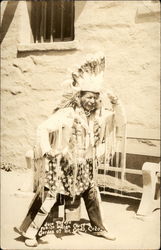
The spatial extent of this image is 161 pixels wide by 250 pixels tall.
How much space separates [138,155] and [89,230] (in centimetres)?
101

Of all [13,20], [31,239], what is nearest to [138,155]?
[31,239]

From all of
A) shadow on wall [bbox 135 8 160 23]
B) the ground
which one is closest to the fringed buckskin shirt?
the ground

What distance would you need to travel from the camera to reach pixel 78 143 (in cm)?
304

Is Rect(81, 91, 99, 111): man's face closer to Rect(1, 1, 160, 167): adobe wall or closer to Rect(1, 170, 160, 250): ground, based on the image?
Rect(1, 1, 160, 167): adobe wall

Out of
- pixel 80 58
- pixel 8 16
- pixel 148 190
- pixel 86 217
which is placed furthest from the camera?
pixel 8 16

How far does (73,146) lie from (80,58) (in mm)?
988

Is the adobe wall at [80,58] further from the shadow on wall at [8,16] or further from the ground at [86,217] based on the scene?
the ground at [86,217]

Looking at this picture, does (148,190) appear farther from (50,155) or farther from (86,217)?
(50,155)

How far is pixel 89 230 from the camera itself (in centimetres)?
317

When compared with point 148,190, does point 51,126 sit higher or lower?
higher

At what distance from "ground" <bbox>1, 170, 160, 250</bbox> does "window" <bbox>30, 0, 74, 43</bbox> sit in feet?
4.82

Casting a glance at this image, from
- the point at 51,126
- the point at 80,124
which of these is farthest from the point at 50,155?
the point at 80,124

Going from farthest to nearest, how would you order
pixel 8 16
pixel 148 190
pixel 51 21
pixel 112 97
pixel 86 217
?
pixel 51 21 → pixel 8 16 → pixel 148 190 → pixel 86 217 → pixel 112 97

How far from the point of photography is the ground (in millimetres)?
3084
